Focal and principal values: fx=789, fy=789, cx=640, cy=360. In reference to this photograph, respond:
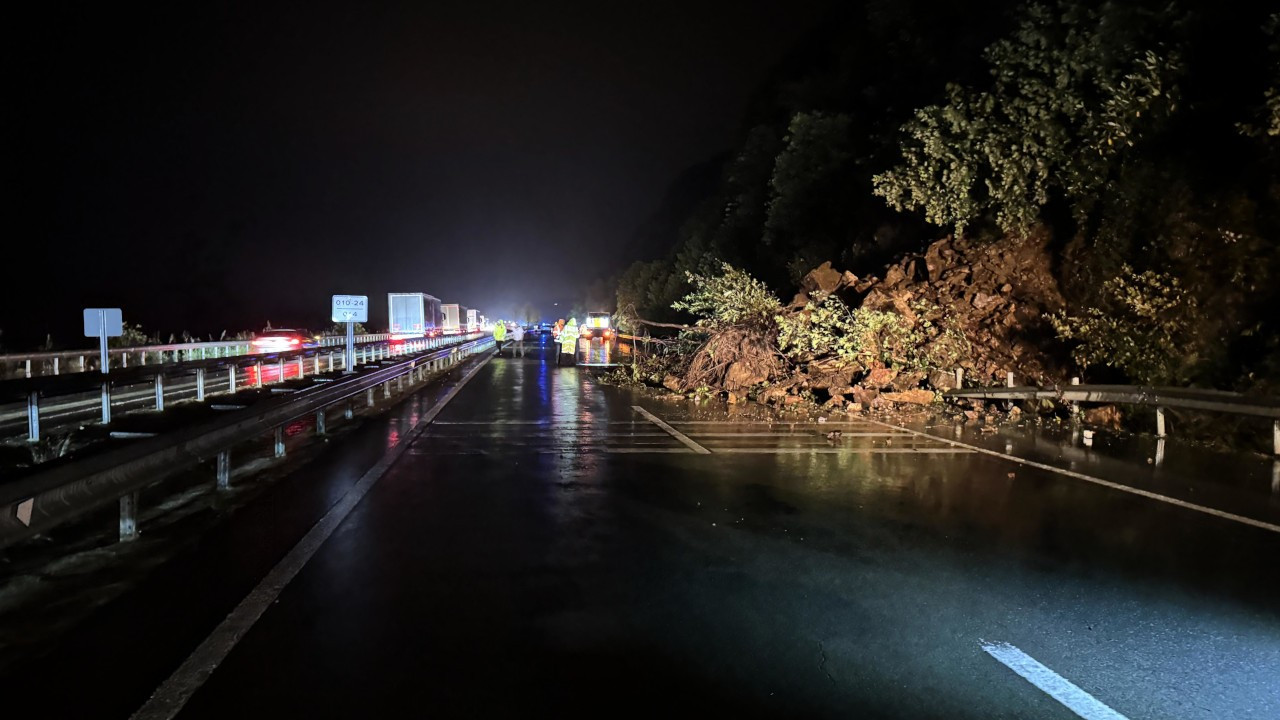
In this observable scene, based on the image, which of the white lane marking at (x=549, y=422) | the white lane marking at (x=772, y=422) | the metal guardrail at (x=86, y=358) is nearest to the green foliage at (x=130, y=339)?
the metal guardrail at (x=86, y=358)

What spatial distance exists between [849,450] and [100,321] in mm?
15419

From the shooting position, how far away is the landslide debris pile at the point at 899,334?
1641 cm

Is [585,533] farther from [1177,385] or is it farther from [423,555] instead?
[1177,385]

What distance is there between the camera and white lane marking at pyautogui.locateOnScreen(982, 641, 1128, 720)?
370 cm

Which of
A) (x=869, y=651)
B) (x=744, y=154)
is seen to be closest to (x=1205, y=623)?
(x=869, y=651)

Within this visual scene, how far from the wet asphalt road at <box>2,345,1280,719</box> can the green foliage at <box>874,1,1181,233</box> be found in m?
8.17

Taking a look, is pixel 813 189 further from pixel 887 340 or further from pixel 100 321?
pixel 100 321

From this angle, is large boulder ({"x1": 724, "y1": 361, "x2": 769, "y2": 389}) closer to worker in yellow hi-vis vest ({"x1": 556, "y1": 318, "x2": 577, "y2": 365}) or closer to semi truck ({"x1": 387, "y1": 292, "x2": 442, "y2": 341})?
worker in yellow hi-vis vest ({"x1": 556, "y1": 318, "x2": 577, "y2": 365})

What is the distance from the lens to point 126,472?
6.19 m

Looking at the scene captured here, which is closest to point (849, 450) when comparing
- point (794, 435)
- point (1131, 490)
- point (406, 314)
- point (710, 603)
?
point (794, 435)

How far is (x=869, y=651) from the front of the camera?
4.38 metres

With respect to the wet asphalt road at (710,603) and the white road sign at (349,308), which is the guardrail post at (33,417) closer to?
the wet asphalt road at (710,603)

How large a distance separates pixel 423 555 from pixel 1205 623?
525cm

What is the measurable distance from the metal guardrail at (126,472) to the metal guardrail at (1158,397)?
39.2ft
